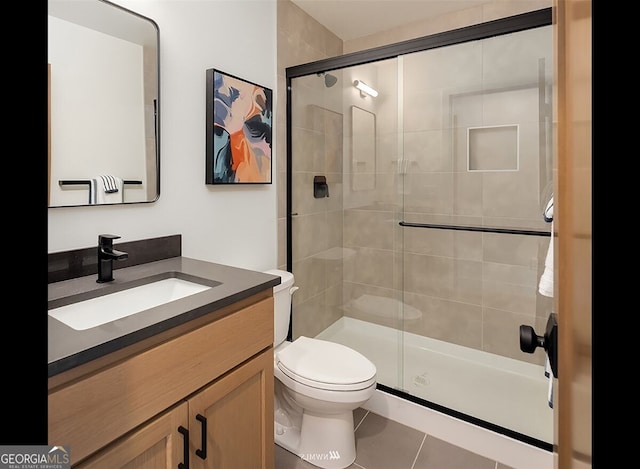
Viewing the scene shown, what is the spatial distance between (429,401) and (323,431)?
0.62 m

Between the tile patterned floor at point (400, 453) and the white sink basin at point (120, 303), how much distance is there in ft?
3.08

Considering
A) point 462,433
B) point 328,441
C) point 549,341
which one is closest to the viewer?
point 549,341

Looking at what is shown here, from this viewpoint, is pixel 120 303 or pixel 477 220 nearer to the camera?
pixel 120 303

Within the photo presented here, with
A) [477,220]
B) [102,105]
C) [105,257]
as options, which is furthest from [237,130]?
[477,220]

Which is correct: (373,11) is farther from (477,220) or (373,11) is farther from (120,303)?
(120,303)

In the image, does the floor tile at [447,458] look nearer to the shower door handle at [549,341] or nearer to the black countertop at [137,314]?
the black countertop at [137,314]

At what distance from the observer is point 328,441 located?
1.61m

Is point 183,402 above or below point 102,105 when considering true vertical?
below

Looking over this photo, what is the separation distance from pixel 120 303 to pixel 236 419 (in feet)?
1.75

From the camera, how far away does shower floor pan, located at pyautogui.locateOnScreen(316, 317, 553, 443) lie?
179cm

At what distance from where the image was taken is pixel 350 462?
1.62 metres

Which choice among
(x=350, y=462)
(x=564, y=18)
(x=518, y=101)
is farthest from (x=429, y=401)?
(x=564, y=18)

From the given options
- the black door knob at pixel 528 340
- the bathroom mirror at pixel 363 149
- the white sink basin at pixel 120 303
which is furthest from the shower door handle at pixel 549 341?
the bathroom mirror at pixel 363 149
